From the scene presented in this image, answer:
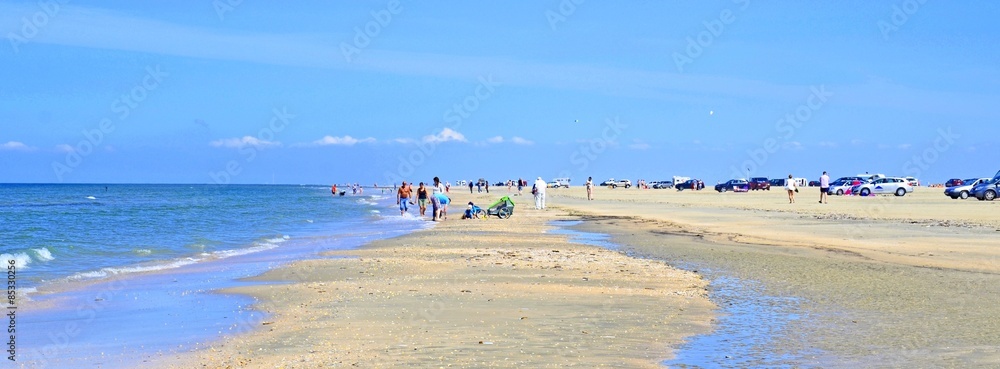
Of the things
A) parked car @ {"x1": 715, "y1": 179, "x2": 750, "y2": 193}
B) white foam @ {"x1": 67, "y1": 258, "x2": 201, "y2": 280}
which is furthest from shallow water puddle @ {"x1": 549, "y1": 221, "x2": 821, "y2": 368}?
parked car @ {"x1": 715, "y1": 179, "x2": 750, "y2": 193}

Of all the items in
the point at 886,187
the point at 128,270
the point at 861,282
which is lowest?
the point at 128,270

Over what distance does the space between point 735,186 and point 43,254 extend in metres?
81.3

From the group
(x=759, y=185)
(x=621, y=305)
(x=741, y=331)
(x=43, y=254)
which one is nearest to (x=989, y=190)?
(x=621, y=305)

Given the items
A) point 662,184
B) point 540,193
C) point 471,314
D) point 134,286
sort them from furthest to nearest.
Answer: point 662,184, point 540,193, point 134,286, point 471,314

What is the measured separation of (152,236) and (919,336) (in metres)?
26.6

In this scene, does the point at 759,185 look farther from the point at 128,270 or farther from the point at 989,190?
the point at 128,270

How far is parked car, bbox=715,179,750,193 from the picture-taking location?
3684 inches

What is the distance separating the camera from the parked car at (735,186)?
93.6 meters

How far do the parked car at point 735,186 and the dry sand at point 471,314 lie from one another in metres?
78.7

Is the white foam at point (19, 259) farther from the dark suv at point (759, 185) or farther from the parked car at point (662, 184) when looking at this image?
the parked car at point (662, 184)

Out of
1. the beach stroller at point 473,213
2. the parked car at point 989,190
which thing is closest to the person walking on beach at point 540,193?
the beach stroller at point 473,213

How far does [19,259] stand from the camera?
64.1 feet

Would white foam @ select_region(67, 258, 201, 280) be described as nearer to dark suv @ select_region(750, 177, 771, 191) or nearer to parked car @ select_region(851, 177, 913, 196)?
parked car @ select_region(851, 177, 913, 196)

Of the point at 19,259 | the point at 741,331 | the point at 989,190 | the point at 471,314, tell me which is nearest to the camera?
the point at 741,331
